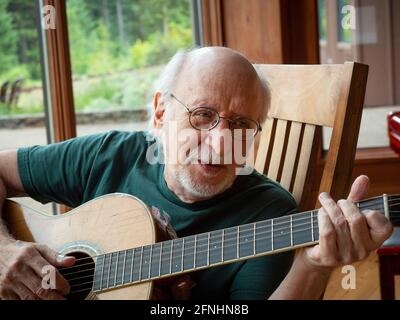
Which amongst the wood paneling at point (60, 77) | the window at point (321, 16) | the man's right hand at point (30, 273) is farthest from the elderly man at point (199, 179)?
the window at point (321, 16)

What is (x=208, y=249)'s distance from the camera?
0.91 metres

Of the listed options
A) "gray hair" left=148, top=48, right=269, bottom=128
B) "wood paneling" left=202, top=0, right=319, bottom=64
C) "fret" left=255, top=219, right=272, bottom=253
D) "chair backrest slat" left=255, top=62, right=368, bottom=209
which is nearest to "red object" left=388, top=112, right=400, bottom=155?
"chair backrest slat" left=255, top=62, right=368, bottom=209

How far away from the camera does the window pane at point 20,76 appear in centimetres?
209

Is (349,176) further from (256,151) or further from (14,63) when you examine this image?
(14,63)

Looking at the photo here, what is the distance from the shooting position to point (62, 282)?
3.18 ft

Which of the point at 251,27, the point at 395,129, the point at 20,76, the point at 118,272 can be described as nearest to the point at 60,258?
the point at 118,272

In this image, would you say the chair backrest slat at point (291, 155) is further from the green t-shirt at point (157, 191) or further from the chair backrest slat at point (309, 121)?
the green t-shirt at point (157, 191)

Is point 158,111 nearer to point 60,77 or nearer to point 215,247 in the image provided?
point 215,247

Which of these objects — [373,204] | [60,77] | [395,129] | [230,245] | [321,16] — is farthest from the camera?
[321,16]

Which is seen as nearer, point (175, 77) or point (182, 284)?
point (182, 284)

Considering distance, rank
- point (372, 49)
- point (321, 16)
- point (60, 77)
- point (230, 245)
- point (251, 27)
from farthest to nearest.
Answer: point (372, 49) < point (321, 16) < point (251, 27) < point (60, 77) < point (230, 245)

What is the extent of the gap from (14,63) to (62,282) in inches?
52.2

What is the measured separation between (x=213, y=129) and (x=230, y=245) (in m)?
0.21
